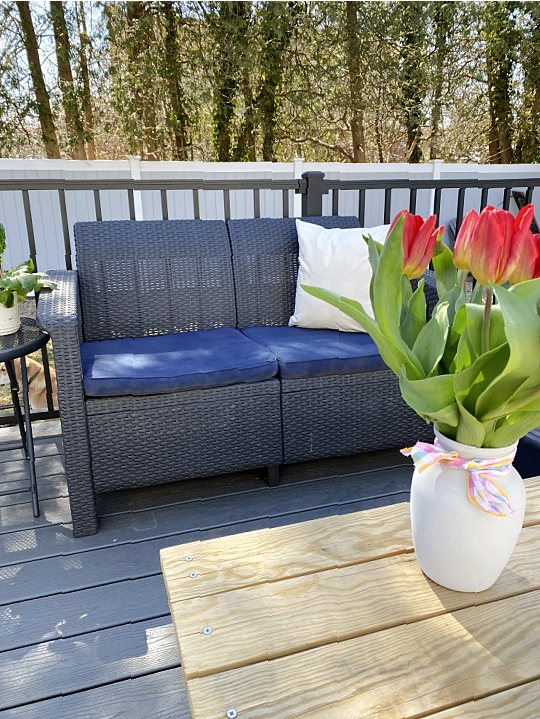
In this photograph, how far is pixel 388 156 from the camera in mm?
10523

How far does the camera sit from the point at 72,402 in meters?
1.90

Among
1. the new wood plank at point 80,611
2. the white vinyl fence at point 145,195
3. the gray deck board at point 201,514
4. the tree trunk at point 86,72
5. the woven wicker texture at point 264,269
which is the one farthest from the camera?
the tree trunk at point 86,72

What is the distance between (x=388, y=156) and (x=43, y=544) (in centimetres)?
1012

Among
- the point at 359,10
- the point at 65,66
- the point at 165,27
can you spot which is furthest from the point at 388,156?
the point at 65,66

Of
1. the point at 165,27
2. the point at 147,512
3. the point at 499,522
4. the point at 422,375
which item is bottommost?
the point at 147,512

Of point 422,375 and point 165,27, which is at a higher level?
point 165,27

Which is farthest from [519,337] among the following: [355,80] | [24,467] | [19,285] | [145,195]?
[355,80]

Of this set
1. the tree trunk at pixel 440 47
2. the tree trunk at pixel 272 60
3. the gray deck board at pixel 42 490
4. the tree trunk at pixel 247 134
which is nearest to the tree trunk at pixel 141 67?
the tree trunk at pixel 247 134

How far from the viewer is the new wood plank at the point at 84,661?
1374 mm

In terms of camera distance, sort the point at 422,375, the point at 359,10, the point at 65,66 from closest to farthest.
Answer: the point at 422,375
the point at 65,66
the point at 359,10

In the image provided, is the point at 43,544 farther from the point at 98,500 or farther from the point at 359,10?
the point at 359,10

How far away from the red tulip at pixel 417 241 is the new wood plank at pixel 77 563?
54.8 inches

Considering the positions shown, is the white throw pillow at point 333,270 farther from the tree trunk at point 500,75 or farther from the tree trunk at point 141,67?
the tree trunk at point 500,75

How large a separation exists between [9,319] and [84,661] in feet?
4.11
